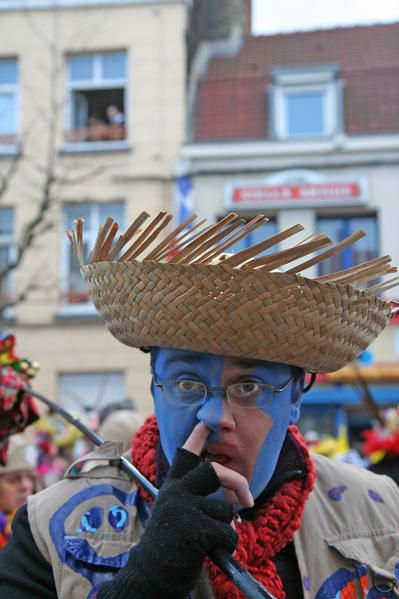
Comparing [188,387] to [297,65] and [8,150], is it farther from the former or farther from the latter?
[297,65]

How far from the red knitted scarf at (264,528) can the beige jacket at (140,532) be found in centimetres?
6

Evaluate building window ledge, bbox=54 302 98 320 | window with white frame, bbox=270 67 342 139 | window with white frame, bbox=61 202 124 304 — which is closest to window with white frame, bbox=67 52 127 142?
window with white frame, bbox=61 202 124 304

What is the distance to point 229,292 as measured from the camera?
1794 millimetres

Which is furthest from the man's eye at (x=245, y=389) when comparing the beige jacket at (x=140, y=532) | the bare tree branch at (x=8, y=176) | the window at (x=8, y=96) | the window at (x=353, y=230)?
the window at (x=8, y=96)

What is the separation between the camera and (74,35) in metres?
14.2

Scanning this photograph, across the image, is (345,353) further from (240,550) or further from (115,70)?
(115,70)

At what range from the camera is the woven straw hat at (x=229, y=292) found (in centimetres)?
179

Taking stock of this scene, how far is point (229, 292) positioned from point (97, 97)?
Result: 13449mm

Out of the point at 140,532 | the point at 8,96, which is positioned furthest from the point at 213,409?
the point at 8,96

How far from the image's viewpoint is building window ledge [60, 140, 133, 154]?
1384 cm

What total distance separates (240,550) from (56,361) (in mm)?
11765

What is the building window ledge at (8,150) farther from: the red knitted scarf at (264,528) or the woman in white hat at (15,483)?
the red knitted scarf at (264,528)

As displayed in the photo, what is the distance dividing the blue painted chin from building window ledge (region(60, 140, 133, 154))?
12.2 metres

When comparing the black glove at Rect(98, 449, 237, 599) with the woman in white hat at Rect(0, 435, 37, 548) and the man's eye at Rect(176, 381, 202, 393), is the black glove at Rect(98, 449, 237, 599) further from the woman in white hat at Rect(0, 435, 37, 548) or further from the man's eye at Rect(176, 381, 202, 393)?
the woman in white hat at Rect(0, 435, 37, 548)
